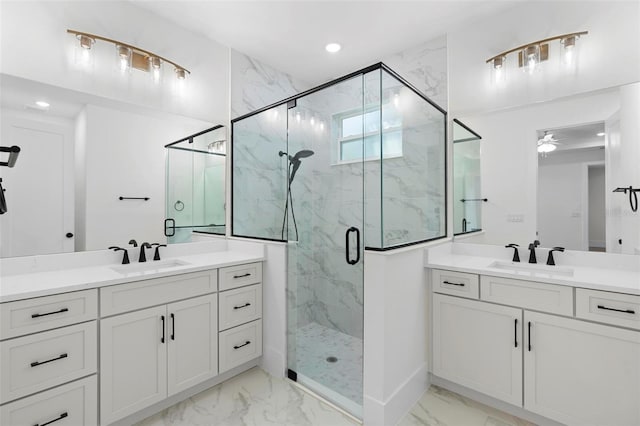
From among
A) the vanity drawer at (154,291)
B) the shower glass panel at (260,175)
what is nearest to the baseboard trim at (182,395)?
the vanity drawer at (154,291)

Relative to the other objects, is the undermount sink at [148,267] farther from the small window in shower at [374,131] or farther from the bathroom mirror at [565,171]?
the bathroom mirror at [565,171]

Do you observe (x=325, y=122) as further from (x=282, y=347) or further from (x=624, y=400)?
(x=624, y=400)

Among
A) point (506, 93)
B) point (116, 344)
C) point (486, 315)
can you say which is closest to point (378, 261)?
point (486, 315)

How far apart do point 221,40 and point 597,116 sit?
2848mm

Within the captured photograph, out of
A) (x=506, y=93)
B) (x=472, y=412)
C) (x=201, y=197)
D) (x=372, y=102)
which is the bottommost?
(x=472, y=412)

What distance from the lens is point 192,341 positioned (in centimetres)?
191

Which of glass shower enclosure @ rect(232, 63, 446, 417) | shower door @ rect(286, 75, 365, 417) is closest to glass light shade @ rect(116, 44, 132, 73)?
glass shower enclosure @ rect(232, 63, 446, 417)

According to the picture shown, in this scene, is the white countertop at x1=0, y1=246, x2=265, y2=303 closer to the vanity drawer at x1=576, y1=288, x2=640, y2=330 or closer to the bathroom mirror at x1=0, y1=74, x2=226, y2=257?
the bathroom mirror at x1=0, y1=74, x2=226, y2=257

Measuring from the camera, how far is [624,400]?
4.75 feet

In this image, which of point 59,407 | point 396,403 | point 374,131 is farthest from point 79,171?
point 396,403

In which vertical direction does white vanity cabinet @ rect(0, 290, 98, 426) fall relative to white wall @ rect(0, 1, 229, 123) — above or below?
below

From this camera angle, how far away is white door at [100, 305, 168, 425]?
1.55 metres

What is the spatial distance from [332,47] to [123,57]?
5.49ft

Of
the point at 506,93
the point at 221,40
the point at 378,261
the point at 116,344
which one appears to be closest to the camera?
the point at 116,344
